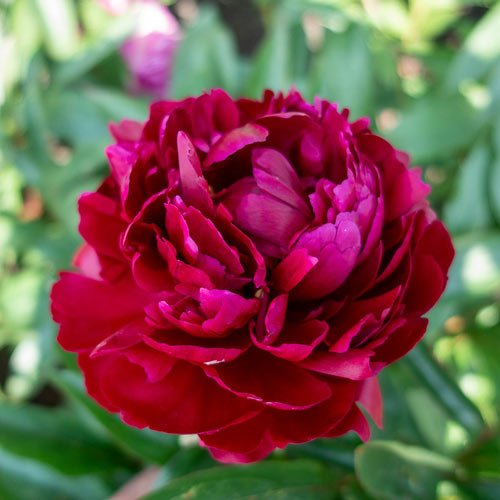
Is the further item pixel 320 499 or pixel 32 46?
pixel 32 46

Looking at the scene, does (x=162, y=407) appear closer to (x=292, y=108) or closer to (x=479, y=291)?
(x=292, y=108)

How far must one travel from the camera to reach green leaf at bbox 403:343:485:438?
1.40 feet

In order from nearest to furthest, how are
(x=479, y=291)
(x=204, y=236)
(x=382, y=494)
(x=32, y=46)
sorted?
(x=204, y=236), (x=382, y=494), (x=479, y=291), (x=32, y=46)

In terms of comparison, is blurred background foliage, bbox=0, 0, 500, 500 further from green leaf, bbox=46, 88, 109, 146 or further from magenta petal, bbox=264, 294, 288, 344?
magenta petal, bbox=264, 294, 288, 344

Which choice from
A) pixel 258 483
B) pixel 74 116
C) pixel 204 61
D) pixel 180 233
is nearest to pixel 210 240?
pixel 180 233

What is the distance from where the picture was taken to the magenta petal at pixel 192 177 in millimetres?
256

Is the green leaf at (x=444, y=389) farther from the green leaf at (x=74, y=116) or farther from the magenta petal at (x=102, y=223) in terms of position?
the green leaf at (x=74, y=116)

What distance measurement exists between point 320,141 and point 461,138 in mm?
375

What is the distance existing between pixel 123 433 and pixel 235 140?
0.28 metres

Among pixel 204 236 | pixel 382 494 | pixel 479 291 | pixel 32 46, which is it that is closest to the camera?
pixel 204 236

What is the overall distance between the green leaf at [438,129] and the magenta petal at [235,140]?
1.25ft

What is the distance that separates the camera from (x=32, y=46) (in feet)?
2.57

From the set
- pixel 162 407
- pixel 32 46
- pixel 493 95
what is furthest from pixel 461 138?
pixel 32 46

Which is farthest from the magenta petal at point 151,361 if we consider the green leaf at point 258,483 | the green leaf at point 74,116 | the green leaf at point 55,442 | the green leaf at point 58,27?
the green leaf at point 58,27
